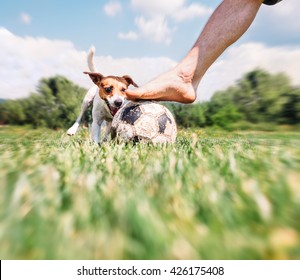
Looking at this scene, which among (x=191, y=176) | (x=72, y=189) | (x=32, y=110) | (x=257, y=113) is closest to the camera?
(x=72, y=189)

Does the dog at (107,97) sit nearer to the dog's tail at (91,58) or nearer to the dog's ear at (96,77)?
the dog's ear at (96,77)

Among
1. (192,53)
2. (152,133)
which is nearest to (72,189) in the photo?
(152,133)

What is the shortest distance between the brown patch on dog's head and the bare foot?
1339 millimetres

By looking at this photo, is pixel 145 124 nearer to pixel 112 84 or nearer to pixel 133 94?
pixel 133 94

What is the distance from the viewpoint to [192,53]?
3.34 m

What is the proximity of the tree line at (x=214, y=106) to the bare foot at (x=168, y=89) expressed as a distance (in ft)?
29.3

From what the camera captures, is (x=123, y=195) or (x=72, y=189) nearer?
(x=123, y=195)

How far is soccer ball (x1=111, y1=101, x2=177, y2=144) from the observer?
3.09 metres

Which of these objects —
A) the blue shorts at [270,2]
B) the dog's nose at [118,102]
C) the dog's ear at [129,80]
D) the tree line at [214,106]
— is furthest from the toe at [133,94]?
the tree line at [214,106]

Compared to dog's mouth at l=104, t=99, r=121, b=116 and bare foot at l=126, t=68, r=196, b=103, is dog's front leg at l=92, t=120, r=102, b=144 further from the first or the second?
bare foot at l=126, t=68, r=196, b=103

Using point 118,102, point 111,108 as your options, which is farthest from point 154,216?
point 111,108

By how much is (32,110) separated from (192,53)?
51.8 feet

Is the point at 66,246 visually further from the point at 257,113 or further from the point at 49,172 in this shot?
the point at 257,113
